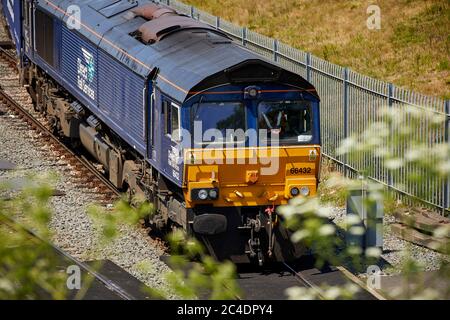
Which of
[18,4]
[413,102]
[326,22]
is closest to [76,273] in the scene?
[413,102]

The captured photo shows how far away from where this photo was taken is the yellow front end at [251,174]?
43.0ft

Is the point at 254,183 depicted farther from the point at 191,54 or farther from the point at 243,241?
the point at 191,54

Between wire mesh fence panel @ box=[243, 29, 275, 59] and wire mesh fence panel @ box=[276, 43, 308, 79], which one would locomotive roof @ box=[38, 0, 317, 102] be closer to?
wire mesh fence panel @ box=[276, 43, 308, 79]

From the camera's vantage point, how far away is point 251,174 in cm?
1323

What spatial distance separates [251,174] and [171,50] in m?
2.69

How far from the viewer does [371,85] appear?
17.9 meters

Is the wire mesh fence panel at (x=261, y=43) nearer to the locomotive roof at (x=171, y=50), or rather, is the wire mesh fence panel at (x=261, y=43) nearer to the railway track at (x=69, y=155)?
the locomotive roof at (x=171, y=50)

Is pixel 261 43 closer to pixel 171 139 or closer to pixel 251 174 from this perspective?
pixel 171 139

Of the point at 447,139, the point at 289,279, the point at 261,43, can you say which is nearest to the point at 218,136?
the point at 289,279

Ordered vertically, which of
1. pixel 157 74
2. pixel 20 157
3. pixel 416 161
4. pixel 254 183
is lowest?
pixel 20 157

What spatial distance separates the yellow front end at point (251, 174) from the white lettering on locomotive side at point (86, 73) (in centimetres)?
546

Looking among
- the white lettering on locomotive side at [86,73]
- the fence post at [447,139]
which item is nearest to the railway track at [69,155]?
the white lettering on locomotive side at [86,73]

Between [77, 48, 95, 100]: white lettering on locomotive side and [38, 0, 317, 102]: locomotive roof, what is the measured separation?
412mm

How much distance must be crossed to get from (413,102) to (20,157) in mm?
8157
